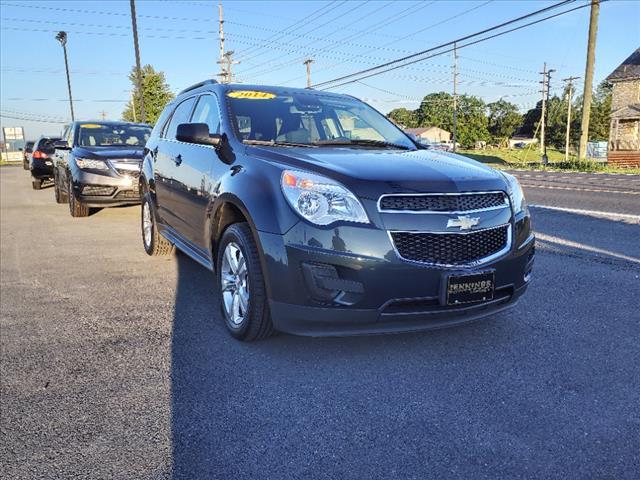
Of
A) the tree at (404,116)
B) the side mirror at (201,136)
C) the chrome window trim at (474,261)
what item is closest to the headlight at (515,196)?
the chrome window trim at (474,261)

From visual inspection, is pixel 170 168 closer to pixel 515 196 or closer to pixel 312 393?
pixel 312 393

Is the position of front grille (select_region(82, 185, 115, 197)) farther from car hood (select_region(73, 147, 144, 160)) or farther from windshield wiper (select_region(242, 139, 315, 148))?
windshield wiper (select_region(242, 139, 315, 148))

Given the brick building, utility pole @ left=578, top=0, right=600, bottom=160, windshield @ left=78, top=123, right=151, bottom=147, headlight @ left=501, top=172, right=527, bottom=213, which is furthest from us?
the brick building

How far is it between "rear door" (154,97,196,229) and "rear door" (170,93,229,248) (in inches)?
3.2

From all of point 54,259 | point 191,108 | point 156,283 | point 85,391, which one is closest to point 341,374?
point 85,391

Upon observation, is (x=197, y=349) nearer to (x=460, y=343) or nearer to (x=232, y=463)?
(x=232, y=463)

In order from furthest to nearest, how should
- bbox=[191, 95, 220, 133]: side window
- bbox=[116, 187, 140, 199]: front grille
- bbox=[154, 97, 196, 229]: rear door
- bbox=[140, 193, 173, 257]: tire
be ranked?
bbox=[116, 187, 140, 199]: front grille → bbox=[140, 193, 173, 257]: tire → bbox=[154, 97, 196, 229]: rear door → bbox=[191, 95, 220, 133]: side window

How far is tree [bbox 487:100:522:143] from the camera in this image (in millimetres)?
130375

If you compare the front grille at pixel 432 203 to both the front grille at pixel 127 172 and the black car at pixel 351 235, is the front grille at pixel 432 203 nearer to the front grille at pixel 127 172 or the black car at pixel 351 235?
the black car at pixel 351 235

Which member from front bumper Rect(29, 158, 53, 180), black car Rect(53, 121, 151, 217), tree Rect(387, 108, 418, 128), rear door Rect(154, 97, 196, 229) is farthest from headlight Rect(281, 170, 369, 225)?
tree Rect(387, 108, 418, 128)

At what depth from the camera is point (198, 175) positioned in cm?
436

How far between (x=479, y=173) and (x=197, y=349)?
85.5 inches

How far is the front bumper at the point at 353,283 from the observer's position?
3016 mm

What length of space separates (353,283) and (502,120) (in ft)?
460
